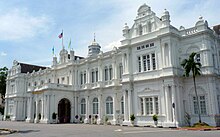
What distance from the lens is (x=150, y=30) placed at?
1115 inches

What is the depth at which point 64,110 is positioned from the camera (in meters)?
40.4

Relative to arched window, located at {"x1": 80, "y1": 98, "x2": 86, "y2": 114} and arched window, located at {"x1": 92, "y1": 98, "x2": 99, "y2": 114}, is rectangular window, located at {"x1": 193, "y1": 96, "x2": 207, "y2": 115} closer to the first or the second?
arched window, located at {"x1": 92, "y1": 98, "x2": 99, "y2": 114}

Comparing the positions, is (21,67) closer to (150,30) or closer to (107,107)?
(107,107)

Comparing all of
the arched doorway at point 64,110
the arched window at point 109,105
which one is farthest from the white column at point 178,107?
the arched doorway at point 64,110

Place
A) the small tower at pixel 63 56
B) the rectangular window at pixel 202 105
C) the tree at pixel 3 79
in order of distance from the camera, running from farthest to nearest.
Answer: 1. the tree at pixel 3 79
2. the small tower at pixel 63 56
3. the rectangular window at pixel 202 105

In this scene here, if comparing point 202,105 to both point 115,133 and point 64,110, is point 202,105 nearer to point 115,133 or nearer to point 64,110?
point 115,133

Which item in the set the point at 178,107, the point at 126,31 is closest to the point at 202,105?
the point at 178,107

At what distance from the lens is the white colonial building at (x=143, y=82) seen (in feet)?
79.9

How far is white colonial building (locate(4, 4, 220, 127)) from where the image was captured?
79.9 feet

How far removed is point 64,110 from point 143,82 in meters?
18.3

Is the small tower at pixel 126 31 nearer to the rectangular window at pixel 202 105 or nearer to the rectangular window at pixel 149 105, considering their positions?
the rectangular window at pixel 149 105

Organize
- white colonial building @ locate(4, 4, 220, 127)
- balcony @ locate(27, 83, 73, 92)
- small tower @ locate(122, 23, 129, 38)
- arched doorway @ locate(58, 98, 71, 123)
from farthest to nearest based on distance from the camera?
arched doorway @ locate(58, 98, 71, 123)
balcony @ locate(27, 83, 73, 92)
small tower @ locate(122, 23, 129, 38)
white colonial building @ locate(4, 4, 220, 127)

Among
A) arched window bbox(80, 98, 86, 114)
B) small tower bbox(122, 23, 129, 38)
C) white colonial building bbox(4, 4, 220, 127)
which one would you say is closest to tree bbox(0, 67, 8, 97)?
white colonial building bbox(4, 4, 220, 127)

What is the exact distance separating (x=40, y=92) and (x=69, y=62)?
6.99 meters
